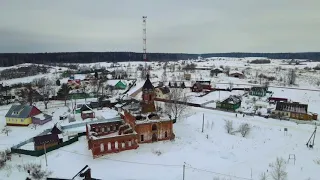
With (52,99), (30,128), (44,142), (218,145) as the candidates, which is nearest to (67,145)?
(44,142)

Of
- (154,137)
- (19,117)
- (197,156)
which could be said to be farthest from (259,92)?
(19,117)

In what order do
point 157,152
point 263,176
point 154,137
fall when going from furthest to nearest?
point 154,137
point 157,152
point 263,176

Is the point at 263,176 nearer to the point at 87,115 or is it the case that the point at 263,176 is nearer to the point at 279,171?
the point at 279,171

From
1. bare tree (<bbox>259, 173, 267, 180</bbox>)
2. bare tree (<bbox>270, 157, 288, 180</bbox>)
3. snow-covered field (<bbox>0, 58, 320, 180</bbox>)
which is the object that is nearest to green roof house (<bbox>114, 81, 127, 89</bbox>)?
snow-covered field (<bbox>0, 58, 320, 180</bbox>)

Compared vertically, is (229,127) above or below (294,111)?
below

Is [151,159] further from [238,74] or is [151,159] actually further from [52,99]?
[238,74]

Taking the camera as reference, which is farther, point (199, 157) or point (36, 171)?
point (199, 157)
